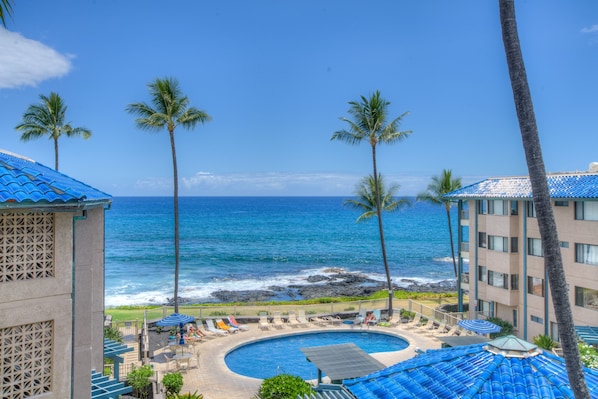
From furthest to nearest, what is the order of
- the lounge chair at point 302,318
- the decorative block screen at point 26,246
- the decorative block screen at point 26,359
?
the lounge chair at point 302,318 → the decorative block screen at point 26,359 → the decorative block screen at point 26,246

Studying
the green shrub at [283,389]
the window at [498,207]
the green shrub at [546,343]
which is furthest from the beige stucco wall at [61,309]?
the window at [498,207]

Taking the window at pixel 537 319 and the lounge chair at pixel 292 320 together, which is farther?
the lounge chair at pixel 292 320

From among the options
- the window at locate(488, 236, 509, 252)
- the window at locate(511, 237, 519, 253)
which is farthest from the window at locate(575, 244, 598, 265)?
the window at locate(488, 236, 509, 252)

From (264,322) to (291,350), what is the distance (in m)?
3.85

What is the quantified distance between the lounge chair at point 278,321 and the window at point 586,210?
661 inches

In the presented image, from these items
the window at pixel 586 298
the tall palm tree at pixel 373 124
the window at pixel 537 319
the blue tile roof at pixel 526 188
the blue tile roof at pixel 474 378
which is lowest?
the window at pixel 537 319

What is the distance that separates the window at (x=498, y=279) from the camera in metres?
28.6

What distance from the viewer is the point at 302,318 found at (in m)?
30.6

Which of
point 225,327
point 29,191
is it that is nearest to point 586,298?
point 225,327

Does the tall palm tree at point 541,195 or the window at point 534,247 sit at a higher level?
the tall palm tree at point 541,195

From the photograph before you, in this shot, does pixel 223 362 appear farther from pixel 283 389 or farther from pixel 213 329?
pixel 283 389

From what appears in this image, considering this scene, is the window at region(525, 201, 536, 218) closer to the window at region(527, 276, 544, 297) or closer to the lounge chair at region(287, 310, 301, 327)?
the window at region(527, 276, 544, 297)

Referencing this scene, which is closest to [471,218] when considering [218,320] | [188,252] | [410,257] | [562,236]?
[562,236]

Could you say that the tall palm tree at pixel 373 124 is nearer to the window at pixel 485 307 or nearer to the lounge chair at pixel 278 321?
Result: the window at pixel 485 307
